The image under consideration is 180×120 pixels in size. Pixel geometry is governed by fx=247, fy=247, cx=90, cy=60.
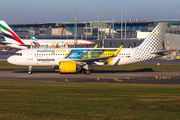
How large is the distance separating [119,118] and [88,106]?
3320 millimetres

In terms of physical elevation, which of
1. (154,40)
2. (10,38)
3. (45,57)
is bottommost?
(45,57)

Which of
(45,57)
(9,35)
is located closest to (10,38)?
(9,35)

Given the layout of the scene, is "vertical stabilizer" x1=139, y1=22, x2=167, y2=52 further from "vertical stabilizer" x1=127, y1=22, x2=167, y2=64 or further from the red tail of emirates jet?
the red tail of emirates jet

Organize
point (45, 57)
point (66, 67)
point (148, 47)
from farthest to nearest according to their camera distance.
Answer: point (148, 47) < point (45, 57) < point (66, 67)

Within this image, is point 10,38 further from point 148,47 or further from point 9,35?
point 148,47

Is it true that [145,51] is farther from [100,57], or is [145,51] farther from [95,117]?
[95,117]

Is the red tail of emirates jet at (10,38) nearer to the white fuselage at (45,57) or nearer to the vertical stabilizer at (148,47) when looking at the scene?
the white fuselage at (45,57)

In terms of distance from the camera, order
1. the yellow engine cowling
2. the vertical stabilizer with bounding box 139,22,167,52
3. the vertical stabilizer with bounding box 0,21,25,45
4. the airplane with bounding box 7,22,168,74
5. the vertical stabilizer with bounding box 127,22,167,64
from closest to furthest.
→ the yellow engine cowling → the airplane with bounding box 7,22,168,74 → the vertical stabilizer with bounding box 127,22,167,64 → the vertical stabilizer with bounding box 139,22,167,52 → the vertical stabilizer with bounding box 0,21,25,45

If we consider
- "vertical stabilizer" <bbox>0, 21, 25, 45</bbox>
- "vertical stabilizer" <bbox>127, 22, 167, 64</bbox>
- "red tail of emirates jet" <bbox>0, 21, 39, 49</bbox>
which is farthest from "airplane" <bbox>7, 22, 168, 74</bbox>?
"vertical stabilizer" <bbox>0, 21, 25, 45</bbox>

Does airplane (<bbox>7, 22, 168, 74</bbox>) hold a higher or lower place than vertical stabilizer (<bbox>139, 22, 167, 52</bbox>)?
lower

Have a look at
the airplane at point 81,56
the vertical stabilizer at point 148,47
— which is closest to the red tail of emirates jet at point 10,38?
the airplane at point 81,56

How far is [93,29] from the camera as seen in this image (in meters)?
197

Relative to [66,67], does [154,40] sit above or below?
above

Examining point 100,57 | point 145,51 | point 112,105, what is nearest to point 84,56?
point 100,57
